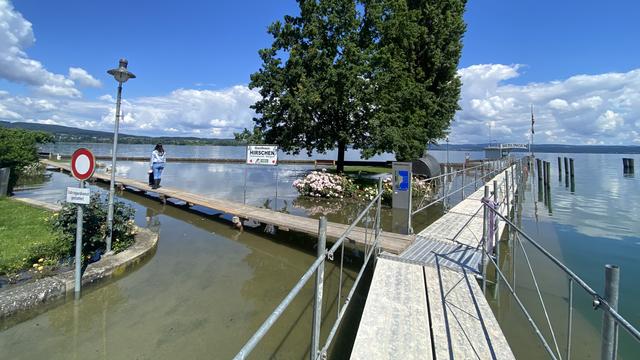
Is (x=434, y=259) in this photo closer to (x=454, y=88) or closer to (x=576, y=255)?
(x=576, y=255)

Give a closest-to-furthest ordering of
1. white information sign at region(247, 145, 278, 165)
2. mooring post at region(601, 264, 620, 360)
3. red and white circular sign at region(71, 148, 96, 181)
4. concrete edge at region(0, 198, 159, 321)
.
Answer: mooring post at region(601, 264, 620, 360) < concrete edge at region(0, 198, 159, 321) < red and white circular sign at region(71, 148, 96, 181) < white information sign at region(247, 145, 278, 165)

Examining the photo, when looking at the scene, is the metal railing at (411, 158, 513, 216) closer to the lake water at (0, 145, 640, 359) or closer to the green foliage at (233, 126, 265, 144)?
the lake water at (0, 145, 640, 359)

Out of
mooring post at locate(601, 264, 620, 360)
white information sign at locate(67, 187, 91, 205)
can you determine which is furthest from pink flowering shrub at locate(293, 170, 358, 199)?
mooring post at locate(601, 264, 620, 360)

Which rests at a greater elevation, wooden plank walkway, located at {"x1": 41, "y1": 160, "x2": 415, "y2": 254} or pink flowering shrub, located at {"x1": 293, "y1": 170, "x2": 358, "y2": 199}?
pink flowering shrub, located at {"x1": 293, "y1": 170, "x2": 358, "y2": 199}

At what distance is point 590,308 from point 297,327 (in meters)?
5.07

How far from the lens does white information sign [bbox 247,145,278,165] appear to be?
43.8 ft

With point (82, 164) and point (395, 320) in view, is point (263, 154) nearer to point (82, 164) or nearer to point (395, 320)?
point (82, 164)

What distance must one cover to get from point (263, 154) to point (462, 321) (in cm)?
1057

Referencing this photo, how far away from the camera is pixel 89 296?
551 centimetres

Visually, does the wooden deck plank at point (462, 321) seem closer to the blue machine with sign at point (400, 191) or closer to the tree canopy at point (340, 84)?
the blue machine with sign at point (400, 191)

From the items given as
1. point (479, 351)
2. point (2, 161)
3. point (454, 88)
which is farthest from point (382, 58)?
point (2, 161)

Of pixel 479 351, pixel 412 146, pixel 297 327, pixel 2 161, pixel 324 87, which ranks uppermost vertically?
pixel 324 87

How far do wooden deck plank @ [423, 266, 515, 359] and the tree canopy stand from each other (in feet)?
38.2

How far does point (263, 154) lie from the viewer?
13.4m
